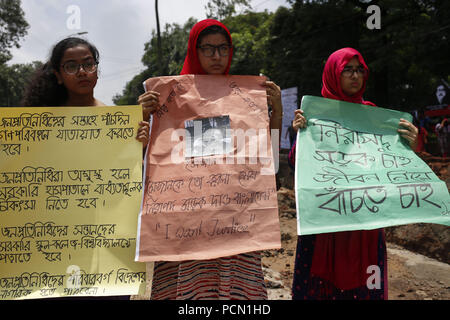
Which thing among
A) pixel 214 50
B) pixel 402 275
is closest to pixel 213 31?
pixel 214 50

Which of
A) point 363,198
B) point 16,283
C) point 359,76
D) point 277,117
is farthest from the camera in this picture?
point 359,76

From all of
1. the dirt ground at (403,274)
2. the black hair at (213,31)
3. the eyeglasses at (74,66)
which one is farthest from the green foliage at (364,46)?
the eyeglasses at (74,66)

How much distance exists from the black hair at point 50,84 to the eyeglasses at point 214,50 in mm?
600

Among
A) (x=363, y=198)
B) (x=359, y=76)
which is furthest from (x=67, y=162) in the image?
(x=359, y=76)

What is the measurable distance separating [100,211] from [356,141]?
1416mm

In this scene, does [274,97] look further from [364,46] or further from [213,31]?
[364,46]

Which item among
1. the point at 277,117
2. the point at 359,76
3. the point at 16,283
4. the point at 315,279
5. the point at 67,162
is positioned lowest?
the point at 315,279

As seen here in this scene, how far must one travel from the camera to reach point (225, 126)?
1.72 m

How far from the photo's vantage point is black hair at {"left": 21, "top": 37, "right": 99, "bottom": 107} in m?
1.78

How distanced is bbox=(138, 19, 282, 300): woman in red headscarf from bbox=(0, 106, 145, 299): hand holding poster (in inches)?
6.5

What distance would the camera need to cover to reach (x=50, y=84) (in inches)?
71.8

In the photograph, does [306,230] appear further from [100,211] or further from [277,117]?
[100,211]

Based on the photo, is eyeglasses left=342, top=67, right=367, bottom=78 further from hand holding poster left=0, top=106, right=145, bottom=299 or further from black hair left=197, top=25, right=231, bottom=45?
hand holding poster left=0, top=106, right=145, bottom=299

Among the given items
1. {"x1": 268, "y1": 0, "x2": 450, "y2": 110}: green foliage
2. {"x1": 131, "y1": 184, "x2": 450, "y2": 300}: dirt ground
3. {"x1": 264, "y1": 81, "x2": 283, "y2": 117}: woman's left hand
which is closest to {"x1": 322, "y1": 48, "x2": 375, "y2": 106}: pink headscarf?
{"x1": 264, "y1": 81, "x2": 283, "y2": 117}: woman's left hand
